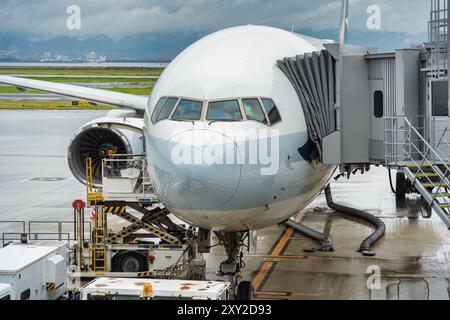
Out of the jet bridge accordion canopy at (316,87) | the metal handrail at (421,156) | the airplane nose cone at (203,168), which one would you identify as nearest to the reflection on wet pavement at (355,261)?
the metal handrail at (421,156)

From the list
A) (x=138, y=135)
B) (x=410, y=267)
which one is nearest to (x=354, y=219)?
(x=410, y=267)

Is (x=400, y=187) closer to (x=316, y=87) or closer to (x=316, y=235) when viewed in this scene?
(x=316, y=235)

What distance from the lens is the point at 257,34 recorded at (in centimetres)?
1586

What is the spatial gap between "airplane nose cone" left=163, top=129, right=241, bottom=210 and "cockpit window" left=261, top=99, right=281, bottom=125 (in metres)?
1.12

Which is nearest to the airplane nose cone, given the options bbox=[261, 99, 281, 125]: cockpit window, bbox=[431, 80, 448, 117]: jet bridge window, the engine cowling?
bbox=[261, 99, 281, 125]: cockpit window

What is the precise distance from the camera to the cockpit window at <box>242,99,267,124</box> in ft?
45.6

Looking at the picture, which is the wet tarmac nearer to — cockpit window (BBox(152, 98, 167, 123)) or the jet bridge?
the jet bridge

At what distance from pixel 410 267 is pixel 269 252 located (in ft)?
11.7

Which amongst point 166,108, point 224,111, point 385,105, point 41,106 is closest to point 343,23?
point 385,105

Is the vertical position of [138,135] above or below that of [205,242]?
above

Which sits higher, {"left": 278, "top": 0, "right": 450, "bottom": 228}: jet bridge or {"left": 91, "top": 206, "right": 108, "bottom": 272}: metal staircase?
{"left": 278, "top": 0, "right": 450, "bottom": 228}: jet bridge

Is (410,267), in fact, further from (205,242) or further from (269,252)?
(205,242)

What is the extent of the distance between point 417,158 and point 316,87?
2.31 metres

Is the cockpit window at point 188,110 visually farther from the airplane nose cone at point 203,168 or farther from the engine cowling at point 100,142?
the engine cowling at point 100,142
